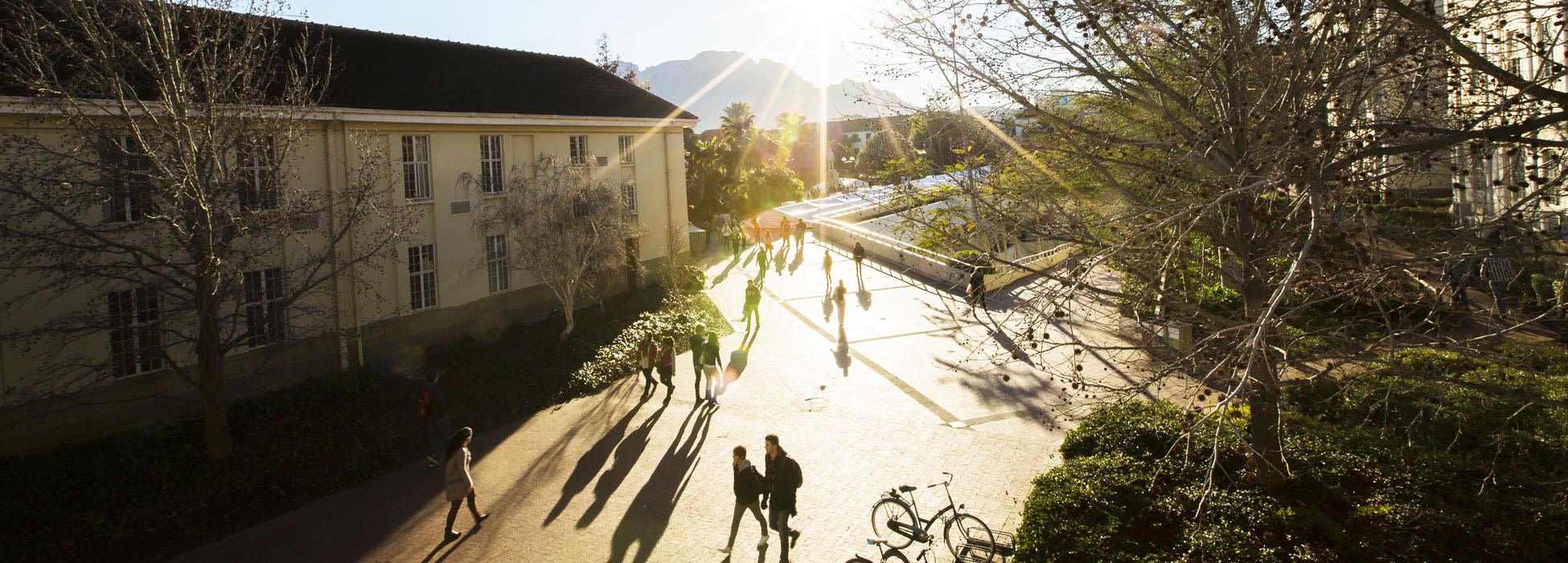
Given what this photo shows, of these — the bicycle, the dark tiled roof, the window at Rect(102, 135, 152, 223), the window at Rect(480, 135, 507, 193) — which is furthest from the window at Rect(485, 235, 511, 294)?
the bicycle

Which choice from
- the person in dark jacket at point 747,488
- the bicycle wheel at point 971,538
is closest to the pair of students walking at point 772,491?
the person in dark jacket at point 747,488

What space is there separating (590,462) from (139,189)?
8.02 meters

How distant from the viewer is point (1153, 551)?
834 centimetres

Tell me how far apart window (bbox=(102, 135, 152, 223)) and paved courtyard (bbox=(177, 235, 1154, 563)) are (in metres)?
5.32

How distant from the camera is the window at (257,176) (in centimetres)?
1375

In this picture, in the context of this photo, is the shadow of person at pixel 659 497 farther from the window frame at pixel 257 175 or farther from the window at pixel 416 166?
the window at pixel 416 166

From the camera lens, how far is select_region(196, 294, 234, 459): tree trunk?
13.2m

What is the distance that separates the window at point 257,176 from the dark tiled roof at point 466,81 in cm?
335

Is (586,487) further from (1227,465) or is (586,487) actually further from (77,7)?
(77,7)

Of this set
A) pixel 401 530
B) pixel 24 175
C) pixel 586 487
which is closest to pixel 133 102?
pixel 24 175

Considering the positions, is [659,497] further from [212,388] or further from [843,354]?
[843,354]

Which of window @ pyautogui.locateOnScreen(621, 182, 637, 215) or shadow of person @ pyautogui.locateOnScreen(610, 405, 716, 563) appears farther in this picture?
window @ pyautogui.locateOnScreen(621, 182, 637, 215)

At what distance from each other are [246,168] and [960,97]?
11079 millimetres

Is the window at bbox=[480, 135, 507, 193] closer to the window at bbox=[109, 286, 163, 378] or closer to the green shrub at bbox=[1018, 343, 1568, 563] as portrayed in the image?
the window at bbox=[109, 286, 163, 378]
